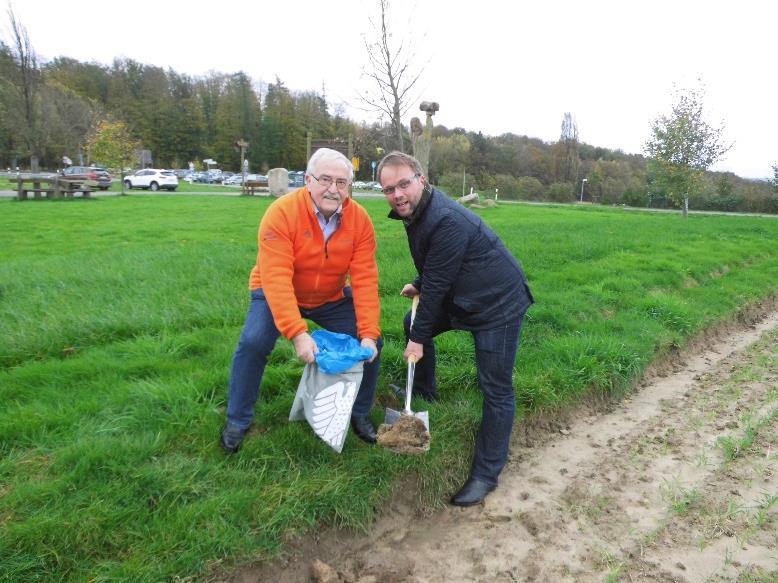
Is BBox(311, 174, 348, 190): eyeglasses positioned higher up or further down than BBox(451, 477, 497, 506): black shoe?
higher up

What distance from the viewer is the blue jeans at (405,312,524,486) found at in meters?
2.88

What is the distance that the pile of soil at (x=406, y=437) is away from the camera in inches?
110

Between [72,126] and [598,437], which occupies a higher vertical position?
[72,126]

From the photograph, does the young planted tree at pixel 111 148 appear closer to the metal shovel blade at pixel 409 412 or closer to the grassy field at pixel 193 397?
the grassy field at pixel 193 397

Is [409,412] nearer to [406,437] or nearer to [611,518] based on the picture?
[406,437]

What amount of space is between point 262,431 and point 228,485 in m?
0.47

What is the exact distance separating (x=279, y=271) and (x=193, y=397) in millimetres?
1128

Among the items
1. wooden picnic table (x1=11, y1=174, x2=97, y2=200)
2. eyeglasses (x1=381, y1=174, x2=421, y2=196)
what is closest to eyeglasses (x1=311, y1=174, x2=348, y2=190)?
eyeglasses (x1=381, y1=174, x2=421, y2=196)

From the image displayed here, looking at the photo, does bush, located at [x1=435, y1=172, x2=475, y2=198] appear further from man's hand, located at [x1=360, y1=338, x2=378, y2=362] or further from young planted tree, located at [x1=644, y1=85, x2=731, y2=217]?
man's hand, located at [x1=360, y1=338, x2=378, y2=362]

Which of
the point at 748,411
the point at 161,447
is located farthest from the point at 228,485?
the point at 748,411

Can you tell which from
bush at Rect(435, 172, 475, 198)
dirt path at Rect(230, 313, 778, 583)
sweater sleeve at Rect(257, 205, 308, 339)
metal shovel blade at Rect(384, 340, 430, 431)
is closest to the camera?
dirt path at Rect(230, 313, 778, 583)

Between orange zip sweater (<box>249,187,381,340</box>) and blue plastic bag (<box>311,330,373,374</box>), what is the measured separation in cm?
11

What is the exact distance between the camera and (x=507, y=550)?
2.57 metres

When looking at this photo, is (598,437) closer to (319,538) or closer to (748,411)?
(748,411)
